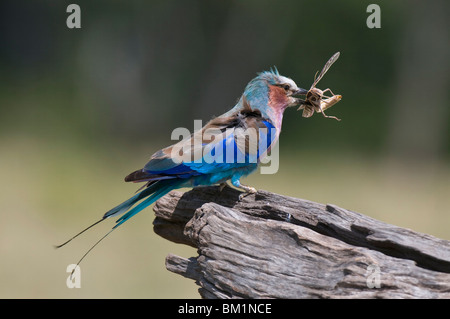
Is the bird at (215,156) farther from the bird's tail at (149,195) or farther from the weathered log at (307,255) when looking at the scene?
the weathered log at (307,255)

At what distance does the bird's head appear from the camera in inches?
167

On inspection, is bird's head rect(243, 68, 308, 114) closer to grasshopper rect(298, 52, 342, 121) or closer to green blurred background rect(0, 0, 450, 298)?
grasshopper rect(298, 52, 342, 121)

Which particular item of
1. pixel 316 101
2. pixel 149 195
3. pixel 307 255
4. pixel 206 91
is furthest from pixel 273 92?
pixel 206 91

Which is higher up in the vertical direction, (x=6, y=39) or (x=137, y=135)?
(x=6, y=39)

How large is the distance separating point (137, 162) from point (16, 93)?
313 centimetres

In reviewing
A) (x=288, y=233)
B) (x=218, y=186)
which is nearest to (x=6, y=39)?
(x=218, y=186)

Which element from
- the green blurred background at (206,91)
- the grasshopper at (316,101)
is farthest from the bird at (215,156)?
the green blurred background at (206,91)

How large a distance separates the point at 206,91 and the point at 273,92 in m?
6.72

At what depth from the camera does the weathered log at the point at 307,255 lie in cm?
281

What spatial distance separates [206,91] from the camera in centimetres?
1094

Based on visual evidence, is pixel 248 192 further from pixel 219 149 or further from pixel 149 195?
pixel 149 195

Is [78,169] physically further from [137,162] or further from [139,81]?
[139,81]

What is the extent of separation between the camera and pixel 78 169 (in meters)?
9.48

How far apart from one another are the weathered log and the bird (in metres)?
0.34
